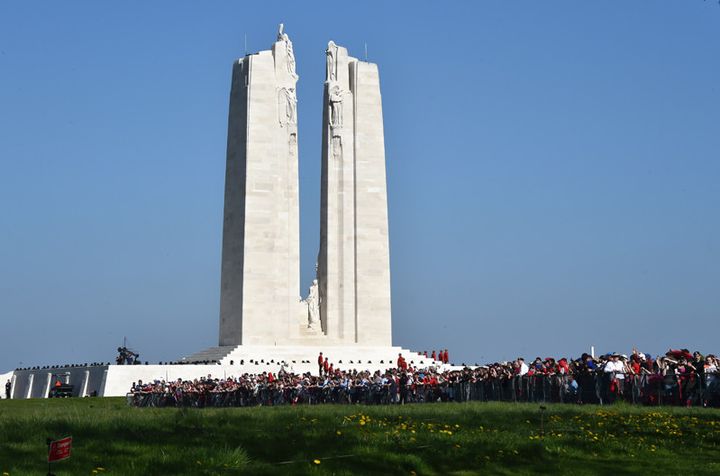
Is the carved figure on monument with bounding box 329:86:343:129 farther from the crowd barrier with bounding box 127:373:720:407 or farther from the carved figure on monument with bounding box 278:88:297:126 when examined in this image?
the crowd barrier with bounding box 127:373:720:407

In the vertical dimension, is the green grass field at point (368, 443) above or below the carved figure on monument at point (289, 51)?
below

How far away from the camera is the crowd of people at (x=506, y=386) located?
76.8ft

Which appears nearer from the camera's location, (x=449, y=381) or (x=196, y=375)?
(x=449, y=381)

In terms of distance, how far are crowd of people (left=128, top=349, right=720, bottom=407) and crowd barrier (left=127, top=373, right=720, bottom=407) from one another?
0.02 m

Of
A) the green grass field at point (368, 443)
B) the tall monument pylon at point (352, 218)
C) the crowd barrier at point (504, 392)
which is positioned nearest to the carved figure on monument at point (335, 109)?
the tall monument pylon at point (352, 218)

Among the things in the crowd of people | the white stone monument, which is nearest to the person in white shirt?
the crowd of people

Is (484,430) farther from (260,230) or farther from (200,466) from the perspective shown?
(260,230)

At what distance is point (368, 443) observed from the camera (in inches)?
617

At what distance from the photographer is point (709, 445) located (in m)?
16.8

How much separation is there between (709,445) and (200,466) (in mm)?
7774

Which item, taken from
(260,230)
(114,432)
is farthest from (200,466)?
(260,230)

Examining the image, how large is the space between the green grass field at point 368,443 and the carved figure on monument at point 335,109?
36.1 meters

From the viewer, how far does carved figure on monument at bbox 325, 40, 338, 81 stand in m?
55.8

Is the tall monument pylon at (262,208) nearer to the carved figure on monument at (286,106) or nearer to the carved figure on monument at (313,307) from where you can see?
the carved figure on monument at (286,106)
